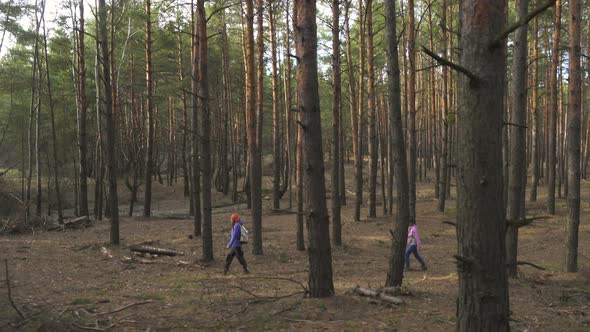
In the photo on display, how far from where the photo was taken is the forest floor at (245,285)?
223 inches

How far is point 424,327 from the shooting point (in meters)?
5.36

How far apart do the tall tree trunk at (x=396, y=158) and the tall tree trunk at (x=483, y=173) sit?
4078 mm

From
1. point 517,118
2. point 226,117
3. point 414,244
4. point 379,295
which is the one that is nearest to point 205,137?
point 414,244

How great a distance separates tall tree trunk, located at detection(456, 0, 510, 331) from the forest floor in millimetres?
918

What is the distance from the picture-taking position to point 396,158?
723 cm

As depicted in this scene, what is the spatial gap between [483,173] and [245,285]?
20.7ft

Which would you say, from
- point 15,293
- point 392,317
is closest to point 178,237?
point 15,293

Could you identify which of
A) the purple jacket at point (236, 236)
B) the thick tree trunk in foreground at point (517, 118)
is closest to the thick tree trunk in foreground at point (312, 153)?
the purple jacket at point (236, 236)

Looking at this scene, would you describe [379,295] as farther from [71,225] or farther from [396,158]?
[71,225]

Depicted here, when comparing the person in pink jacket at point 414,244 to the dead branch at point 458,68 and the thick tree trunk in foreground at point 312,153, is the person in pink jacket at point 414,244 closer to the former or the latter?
the thick tree trunk in foreground at point 312,153

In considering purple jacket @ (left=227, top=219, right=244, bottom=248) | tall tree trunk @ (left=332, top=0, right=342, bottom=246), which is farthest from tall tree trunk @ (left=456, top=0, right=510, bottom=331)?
tall tree trunk @ (left=332, top=0, right=342, bottom=246)

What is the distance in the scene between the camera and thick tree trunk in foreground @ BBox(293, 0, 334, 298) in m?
6.14

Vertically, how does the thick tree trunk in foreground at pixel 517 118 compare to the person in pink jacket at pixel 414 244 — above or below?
above

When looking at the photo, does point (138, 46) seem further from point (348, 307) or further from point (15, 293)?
point (348, 307)
